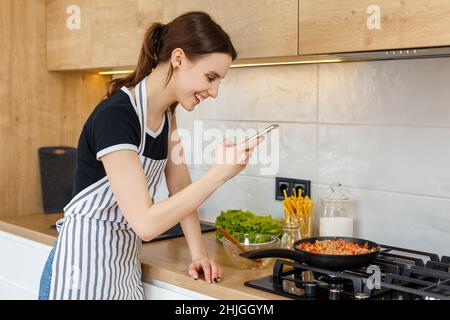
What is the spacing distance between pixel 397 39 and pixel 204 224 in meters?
1.14

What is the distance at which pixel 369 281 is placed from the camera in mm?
1349

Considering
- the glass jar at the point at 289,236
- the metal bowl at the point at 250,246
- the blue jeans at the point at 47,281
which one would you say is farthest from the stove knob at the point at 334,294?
the blue jeans at the point at 47,281

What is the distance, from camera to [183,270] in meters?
1.60

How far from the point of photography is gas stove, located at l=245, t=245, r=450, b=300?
4.41 ft

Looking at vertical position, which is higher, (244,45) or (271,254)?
(244,45)

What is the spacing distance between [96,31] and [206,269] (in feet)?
3.71

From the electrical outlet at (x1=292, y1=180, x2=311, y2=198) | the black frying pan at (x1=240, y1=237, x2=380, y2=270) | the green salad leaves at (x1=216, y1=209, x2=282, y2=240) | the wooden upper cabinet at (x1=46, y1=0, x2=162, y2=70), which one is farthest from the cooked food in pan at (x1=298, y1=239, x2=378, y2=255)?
the wooden upper cabinet at (x1=46, y1=0, x2=162, y2=70)

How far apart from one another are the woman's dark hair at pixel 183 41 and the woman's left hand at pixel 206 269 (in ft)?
1.56

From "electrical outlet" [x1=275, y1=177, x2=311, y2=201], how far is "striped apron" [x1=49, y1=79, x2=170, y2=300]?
2.01 ft

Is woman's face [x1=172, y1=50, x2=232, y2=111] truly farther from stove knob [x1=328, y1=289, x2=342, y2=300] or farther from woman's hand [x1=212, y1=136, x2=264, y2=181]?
stove knob [x1=328, y1=289, x2=342, y2=300]

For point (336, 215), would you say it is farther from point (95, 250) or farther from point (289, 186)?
point (95, 250)

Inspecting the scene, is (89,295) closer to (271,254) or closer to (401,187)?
(271,254)

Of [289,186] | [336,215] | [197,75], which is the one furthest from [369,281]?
[289,186]

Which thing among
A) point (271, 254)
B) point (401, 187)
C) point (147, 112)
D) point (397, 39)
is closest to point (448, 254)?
point (401, 187)
